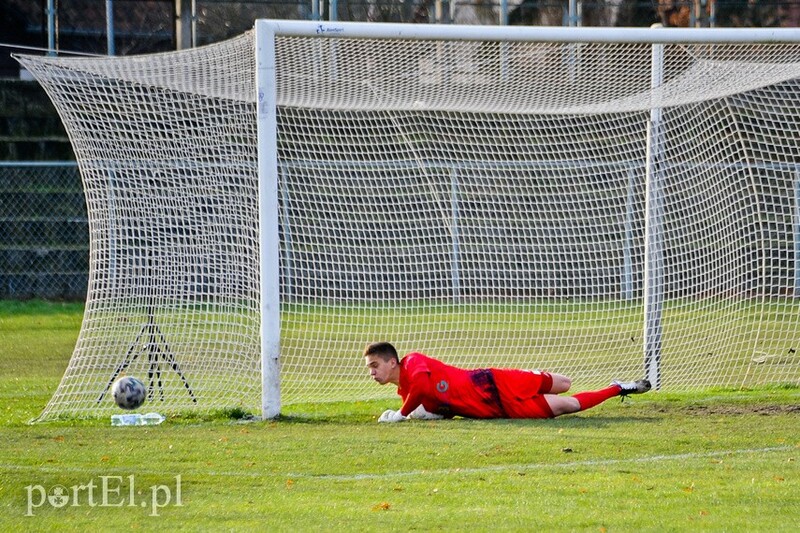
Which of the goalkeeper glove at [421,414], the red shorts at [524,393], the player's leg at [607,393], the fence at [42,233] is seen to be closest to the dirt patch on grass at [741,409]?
the player's leg at [607,393]

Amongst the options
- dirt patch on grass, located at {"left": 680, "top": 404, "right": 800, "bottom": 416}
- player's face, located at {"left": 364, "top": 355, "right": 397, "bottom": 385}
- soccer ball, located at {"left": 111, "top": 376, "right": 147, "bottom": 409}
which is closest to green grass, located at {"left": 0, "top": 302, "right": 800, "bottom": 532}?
dirt patch on grass, located at {"left": 680, "top": 404, "right": 800, "bottom": 416}

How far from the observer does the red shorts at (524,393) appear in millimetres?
8086

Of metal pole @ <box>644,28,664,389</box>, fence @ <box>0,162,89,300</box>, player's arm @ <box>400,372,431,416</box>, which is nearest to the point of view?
player's arm @ <box>400,372,431,416</box>

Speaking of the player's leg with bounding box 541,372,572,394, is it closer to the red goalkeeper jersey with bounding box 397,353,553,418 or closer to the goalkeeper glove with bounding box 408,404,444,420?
the red goalkeeper jersey with bounding box 397,353,553,418

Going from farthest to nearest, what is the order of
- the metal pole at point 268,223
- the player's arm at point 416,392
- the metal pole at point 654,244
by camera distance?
the metal pole at point 654,244
the metal pole at point 268,223
the player's arm at point 416,392

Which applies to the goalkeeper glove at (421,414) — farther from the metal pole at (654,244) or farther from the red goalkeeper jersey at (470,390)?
the metal pole at (654,244)

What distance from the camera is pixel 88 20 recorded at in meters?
20.1

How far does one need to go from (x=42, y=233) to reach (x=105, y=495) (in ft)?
45.6

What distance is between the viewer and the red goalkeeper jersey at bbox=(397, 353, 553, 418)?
7824 millimetres

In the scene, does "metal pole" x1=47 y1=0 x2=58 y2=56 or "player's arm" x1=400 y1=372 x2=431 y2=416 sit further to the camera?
"metal pole" x1=47 y1=0 x2=58 y2=56

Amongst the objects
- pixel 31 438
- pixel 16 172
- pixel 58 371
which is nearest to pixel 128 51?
pixel 16 172

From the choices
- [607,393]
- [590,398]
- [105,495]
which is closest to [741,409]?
[607,393]

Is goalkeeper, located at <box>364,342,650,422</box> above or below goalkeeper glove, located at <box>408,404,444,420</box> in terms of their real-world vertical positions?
above

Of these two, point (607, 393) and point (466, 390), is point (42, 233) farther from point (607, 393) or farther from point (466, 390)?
point (607, 393)
